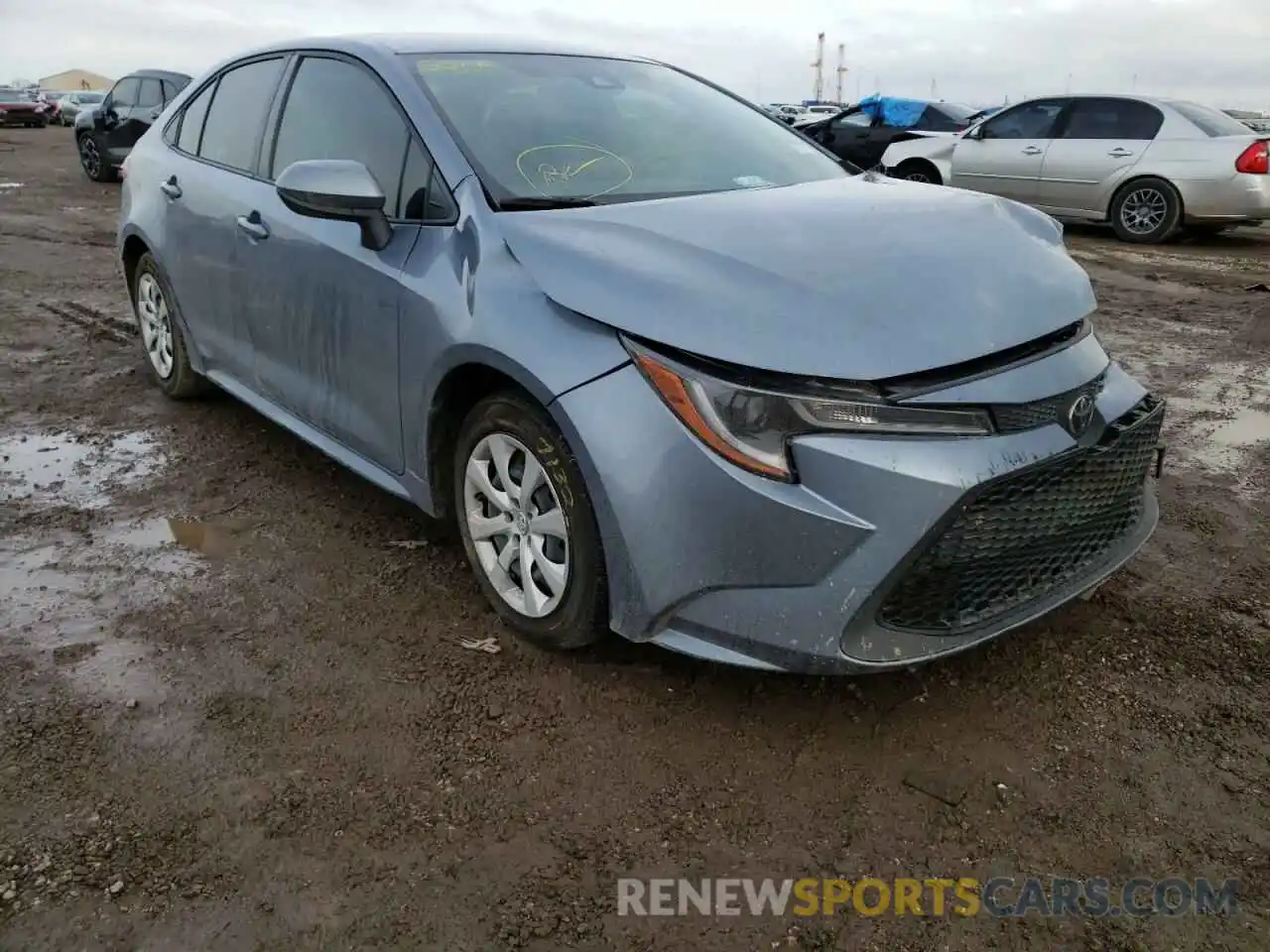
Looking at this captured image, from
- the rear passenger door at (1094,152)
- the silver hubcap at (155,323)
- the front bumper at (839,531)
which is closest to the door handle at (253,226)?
the silver hubcap at (155,323)

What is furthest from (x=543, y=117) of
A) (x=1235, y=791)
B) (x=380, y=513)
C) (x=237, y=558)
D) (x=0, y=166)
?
(x=0, y=166)

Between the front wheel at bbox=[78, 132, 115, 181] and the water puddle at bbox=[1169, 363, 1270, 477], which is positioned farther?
the front wheel at bbox=[78, 132, 115, 181]

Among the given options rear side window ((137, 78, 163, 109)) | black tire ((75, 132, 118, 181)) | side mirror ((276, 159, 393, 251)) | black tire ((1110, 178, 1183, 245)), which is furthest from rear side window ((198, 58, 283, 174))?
black tire ((75, 132, 118, 181))

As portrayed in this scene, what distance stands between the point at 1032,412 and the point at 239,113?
330cm

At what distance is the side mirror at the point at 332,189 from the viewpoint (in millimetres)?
2814

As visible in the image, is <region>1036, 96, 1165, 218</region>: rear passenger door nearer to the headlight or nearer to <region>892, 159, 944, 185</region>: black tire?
<region>892, 159, 944, 185</region>: black tire

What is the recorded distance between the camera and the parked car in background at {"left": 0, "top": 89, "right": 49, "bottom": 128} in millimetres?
34438

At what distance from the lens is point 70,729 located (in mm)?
2504

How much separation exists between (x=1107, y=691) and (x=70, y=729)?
260 centimetres

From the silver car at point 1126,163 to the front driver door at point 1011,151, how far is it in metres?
0.01

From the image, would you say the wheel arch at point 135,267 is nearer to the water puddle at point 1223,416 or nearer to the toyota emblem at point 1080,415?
the toyota emblem at point 1080,415

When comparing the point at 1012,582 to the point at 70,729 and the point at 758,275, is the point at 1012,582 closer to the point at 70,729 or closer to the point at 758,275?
the point at 758,275

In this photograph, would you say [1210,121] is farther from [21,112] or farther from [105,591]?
[21,112]

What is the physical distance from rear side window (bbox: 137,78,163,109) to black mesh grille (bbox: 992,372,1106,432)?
14.9 metres
